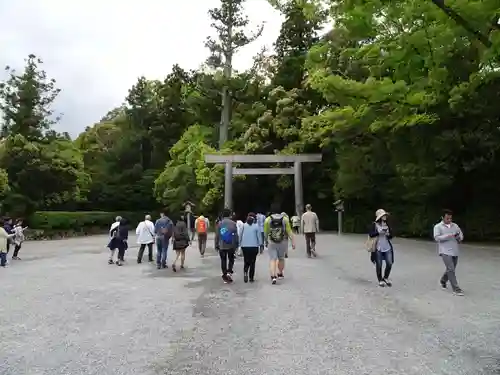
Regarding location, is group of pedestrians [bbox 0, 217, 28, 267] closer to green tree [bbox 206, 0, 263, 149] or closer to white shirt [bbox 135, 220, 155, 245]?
white shirt [bbox 135, 220, 155, 245]

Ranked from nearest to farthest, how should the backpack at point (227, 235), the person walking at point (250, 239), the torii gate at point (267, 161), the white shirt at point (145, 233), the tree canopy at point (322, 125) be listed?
the person walking at point (250, 239), the backpack at point (227, 235), the tree canopy at point (322, 125), the white shirt at point (145, 233), the torii gate at point (267, 161)

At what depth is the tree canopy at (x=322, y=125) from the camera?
43.7 feet

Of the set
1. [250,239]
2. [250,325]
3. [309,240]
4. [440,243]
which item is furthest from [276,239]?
[309,240]

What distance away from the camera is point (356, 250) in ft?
60.5

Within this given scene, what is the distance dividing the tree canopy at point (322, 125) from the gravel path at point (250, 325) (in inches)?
157

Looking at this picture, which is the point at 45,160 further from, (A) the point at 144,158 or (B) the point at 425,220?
(B) the point at 425,220

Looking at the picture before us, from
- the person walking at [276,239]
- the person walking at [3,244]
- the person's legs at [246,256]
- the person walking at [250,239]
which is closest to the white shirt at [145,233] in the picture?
the person walking at [3,244]

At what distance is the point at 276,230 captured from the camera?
413 inches

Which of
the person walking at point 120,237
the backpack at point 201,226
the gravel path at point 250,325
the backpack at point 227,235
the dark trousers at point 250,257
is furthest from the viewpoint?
the backpack at point 201,226

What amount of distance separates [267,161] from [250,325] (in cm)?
2472

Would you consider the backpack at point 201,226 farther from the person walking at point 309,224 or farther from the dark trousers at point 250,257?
the dark trousers at point 250,257

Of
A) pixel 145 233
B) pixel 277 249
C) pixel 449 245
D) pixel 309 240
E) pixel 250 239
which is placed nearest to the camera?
pixel 449 245

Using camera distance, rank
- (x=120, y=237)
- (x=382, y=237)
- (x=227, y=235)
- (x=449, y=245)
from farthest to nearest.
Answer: (x=120, y=237) → (x=227, y=235) → (x=382, y=237) → (x=449, y=245)

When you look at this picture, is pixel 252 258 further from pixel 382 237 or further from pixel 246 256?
pixel 382 237
